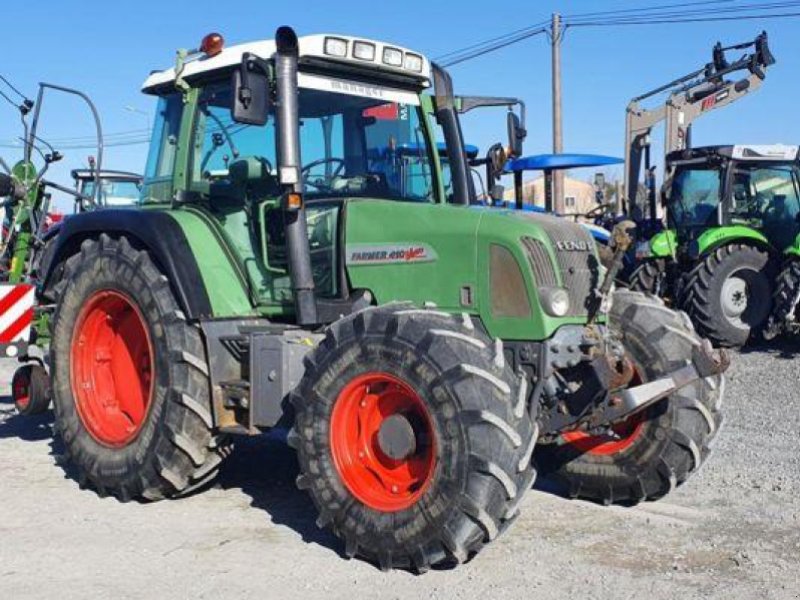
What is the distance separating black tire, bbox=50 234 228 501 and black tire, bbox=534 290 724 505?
2.00 metres

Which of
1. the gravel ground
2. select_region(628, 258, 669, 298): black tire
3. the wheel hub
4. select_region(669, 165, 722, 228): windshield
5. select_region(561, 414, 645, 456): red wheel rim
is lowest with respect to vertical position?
the gravel ground

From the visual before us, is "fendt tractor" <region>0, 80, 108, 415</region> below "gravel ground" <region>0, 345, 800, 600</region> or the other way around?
the other way around

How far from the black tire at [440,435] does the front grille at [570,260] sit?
55 centimetres

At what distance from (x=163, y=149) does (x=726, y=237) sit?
8395 mm

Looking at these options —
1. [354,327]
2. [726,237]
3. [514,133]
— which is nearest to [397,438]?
[354,327]

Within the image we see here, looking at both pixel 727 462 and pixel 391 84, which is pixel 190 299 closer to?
pixel 391 84

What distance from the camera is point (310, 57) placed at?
226 inches

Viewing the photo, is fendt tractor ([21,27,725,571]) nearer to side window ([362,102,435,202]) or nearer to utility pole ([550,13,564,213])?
side window ([362,102,435,202])

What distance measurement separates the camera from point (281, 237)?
5.85 metres

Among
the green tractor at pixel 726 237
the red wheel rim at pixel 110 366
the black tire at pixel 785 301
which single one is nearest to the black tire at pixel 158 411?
the red wheel rim at pixel 110 366

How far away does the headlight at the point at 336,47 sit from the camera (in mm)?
5715

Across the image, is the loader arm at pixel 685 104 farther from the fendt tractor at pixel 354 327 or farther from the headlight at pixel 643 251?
the fendt tractor at pixel 354 327

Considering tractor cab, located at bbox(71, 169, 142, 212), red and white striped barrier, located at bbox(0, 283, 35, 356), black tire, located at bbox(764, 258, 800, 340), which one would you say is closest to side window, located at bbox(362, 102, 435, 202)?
red and white striped barrier, located at bbox(0, 283, 35, 356)

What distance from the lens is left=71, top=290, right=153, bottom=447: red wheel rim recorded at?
254 inches
